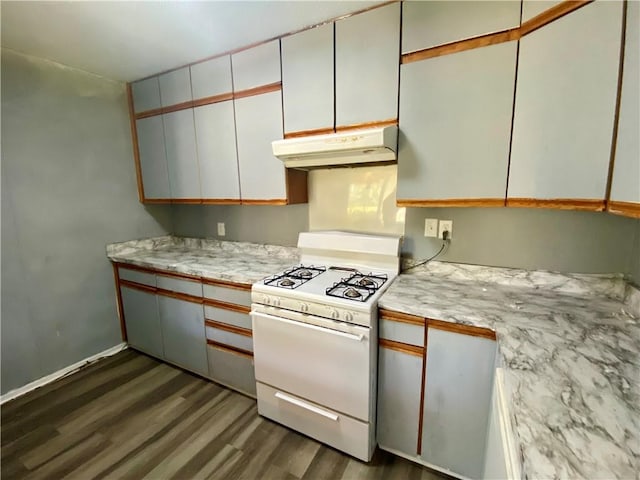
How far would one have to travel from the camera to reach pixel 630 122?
97cm

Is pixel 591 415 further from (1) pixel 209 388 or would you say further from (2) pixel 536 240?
(1) pixel 209 388

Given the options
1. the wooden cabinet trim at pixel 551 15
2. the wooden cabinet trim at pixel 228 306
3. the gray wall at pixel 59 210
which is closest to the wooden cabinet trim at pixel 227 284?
the wooden cabinet trim at pixel 228 306

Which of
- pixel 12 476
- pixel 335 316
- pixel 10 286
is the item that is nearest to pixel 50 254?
pixel 10 286

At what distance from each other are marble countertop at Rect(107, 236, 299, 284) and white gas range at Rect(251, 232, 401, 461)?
0.29 metres

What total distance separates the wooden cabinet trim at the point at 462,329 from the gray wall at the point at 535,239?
1.90 ft

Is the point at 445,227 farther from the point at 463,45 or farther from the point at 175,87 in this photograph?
the point at 175,87

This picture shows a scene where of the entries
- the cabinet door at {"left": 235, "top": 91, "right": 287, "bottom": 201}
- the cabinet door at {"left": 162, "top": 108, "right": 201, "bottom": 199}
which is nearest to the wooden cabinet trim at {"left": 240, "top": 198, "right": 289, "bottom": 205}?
the cabinet door at {"left": 235, "top": 91, "right": 287, "bottom": 201}

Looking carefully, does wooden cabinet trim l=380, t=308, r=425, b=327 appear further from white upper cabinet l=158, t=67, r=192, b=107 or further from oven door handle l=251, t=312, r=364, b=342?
white upper cabinet l=158, t=67, r=192, b=107

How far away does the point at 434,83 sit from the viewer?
1.42 meters

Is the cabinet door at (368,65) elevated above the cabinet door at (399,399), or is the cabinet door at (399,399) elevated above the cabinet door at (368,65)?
the cabinet door at (368,65)

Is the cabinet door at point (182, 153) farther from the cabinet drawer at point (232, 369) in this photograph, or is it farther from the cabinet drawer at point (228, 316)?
the cabinet drawer at point (232, 369)

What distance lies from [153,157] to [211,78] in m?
0.92

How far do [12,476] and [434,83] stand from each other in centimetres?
295

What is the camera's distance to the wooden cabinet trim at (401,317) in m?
1.36
